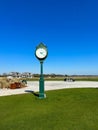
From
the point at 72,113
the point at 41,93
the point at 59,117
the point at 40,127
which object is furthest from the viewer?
the point at 41,93

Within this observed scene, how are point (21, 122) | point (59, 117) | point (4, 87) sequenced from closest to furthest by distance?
point (21, 122) → point (59, 117) → point (4, 87)

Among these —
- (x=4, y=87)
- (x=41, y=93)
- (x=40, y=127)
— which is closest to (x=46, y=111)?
(x=40, y=127)

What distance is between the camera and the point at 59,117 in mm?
7887

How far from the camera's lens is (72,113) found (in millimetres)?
8594

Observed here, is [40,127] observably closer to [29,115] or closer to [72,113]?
[29,115]

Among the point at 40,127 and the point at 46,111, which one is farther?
the point at 46,111

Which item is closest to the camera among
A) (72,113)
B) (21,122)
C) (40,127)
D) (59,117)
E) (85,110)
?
(40,127)

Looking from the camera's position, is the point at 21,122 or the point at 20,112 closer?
the point at 21,122

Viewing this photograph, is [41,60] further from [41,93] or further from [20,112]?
[20,112]

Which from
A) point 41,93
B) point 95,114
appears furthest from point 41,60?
Answer: point 95,114

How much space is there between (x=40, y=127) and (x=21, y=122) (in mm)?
932

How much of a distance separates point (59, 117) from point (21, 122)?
155cm

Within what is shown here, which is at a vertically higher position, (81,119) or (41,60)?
(41,60)

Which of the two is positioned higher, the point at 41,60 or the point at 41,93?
the point at 41,60
